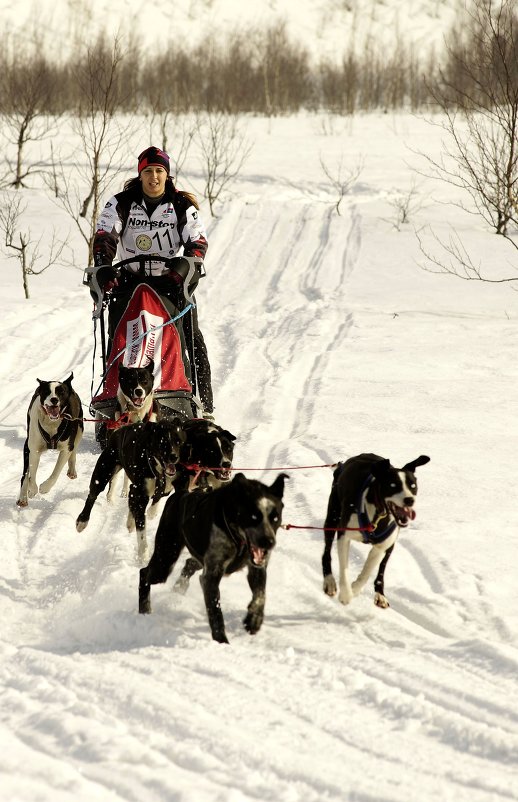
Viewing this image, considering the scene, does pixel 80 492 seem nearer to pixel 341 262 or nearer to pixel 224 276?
pixel 224 276

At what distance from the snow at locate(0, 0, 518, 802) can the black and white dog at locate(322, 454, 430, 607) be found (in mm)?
149

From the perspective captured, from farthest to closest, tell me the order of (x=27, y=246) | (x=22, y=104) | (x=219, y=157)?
(x=22, y=104)
(x=219, y=157)
(x=27, y=246)

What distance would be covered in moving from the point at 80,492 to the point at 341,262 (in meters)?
10.4

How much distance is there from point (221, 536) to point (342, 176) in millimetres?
19035

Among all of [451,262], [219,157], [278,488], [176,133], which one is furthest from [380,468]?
[176,133]

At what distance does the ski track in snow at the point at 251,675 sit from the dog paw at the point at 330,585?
0.09 metres

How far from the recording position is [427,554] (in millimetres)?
5254

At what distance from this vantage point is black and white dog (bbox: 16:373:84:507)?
598 cm

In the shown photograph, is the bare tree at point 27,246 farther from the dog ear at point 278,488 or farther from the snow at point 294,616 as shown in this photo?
the dog ear at point 278,488

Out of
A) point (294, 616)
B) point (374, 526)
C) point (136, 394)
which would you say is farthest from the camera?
point (136, 394)

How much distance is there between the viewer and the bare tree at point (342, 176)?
20.1 metres

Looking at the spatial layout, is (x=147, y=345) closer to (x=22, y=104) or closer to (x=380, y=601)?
(x=380, y=601)

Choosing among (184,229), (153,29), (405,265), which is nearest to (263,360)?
(184,229)

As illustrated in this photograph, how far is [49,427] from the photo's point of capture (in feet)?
20.0
